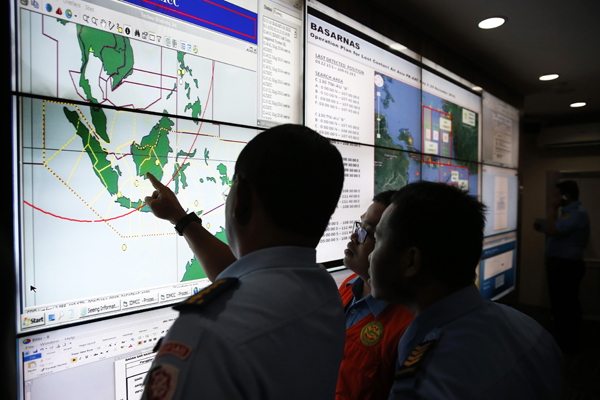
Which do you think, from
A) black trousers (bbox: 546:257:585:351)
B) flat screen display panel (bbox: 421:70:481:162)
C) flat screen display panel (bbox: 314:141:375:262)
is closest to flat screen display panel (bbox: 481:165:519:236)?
flat screen display panel (bbox: 421:70:481:162)

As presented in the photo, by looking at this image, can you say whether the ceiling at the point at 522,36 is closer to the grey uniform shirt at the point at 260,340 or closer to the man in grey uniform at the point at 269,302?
the man in grey uniform at the point at 269,302

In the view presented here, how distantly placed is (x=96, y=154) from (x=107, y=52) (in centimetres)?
37

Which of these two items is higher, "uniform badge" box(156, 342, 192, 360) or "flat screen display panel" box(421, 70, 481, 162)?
"flat screen display panel" box(421, 70, 481, 162)

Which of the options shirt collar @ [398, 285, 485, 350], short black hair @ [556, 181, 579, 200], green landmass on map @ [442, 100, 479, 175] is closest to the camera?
shirt collar @ [398, 285, 485, 350]

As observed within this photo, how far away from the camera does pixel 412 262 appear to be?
990 mm

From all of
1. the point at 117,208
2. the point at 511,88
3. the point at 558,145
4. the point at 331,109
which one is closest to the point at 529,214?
the point at 558,145

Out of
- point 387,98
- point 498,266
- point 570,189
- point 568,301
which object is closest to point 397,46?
point 387,98

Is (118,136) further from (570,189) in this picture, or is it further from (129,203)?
(570,189)

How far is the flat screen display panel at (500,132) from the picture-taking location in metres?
3.64

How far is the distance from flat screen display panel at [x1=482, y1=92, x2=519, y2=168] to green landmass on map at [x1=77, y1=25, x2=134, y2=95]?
11.1 ft

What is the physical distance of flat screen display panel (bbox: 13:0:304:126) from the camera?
115 cm

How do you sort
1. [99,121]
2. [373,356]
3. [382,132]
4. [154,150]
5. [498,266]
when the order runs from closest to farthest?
[373,356] → [99,121] → [154,150] → [382,132] → [498,266]

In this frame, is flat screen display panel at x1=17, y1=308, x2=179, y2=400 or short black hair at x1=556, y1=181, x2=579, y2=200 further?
short black hair at x1=556, y1=181, x2=579, y2=200

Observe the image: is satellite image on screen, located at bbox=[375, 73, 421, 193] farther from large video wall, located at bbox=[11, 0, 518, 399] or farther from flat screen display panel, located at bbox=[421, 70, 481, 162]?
large video wall, located at bbox=[11, 0, 518, 399]
